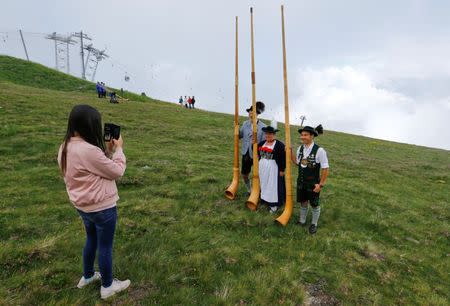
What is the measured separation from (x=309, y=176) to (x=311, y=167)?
0.27 meters

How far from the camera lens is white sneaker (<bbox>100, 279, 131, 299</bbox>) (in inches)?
215

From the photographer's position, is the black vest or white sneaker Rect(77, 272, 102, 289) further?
the black vest

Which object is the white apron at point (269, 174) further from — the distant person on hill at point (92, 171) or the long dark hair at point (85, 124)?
the long dark hair at point (85, 124)

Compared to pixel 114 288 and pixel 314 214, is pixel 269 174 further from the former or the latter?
pixel 114 288

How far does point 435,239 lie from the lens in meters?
10.5

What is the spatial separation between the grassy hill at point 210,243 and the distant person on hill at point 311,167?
3.39ft

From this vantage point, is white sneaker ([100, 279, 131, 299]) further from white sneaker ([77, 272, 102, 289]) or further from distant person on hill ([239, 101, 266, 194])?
distant person on hill ([239, 101, 266, 194])

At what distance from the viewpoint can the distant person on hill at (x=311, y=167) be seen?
8.64m

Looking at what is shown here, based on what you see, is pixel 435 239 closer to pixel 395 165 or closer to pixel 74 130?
pixel 74 130

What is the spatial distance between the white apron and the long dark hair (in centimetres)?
650

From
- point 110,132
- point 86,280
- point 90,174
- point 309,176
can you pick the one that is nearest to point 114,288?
point 86,280

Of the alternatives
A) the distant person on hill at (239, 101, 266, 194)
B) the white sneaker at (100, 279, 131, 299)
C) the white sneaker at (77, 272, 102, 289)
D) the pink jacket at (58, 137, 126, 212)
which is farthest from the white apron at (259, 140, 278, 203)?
the pink jacket at (58, 137, 126, 212)

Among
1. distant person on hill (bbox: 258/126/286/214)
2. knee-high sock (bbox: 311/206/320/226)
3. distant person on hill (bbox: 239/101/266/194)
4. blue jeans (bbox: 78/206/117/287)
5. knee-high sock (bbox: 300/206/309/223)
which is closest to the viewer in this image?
blue jeans (bbox: 78/206/117/287)

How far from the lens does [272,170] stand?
10.3 metres
